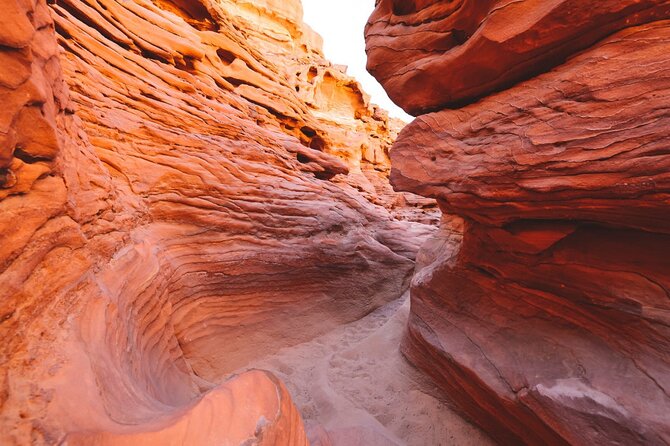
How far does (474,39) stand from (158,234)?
16.5ft

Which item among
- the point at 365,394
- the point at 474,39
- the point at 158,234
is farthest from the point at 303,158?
the point at 365,394

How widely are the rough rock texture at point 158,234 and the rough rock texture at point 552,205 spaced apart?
2.42 m

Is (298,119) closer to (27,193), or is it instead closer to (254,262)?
(254,262)

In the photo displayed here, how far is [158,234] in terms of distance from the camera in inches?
175

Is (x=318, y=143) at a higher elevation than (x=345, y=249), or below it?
higher

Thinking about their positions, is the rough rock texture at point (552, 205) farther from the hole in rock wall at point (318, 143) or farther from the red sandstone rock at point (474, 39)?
the hole in rock wall at point (318, 143)

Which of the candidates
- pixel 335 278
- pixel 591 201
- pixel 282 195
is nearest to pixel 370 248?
pixel 335 278

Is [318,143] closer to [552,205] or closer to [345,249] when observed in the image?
[345,249]

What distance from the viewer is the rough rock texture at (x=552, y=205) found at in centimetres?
211

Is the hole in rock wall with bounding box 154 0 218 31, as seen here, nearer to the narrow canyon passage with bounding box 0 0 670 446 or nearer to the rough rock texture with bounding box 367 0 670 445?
the narrow canyon passage with bounding box 0 0 670 446

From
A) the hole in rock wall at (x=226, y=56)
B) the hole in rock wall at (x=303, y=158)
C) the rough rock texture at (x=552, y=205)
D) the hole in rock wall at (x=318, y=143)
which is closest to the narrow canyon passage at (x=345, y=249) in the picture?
the rough rock texture at (x=552, y=205)

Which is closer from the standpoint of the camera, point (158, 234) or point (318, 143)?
point (158, 234)

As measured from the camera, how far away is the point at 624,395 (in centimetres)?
220

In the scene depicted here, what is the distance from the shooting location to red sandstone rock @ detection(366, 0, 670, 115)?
2309 millimetres
